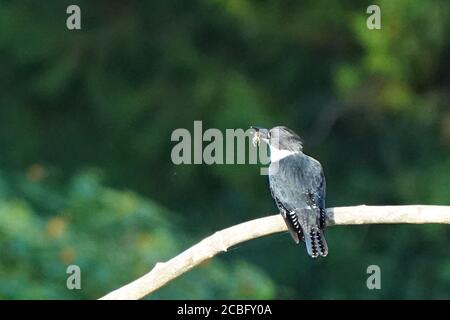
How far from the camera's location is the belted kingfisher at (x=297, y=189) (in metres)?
3.74

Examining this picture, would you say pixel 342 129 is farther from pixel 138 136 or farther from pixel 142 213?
pixel 142 213

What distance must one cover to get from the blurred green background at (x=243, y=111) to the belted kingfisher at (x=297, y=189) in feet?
9.13

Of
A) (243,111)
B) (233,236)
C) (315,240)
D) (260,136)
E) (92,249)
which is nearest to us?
(233,236)

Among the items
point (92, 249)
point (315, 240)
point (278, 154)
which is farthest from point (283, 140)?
point (92, 249)

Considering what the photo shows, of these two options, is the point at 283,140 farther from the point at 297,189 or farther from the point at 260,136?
the point at 297,189

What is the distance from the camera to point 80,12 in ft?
24.7

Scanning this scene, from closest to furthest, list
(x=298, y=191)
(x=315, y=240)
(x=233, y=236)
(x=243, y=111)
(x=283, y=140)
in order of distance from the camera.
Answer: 1. (x=233, y=236)
2. (x=315, y=240)
3. (x=298, y=191)
4. (x=283, y=140)
5. (x=243, y=111)

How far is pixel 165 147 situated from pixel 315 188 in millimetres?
3726

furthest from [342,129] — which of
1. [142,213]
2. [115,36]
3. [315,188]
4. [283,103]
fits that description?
[315,188]

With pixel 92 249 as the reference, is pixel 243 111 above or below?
above

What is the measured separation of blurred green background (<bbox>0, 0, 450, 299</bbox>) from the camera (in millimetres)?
7168

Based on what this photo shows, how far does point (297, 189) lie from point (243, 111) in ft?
10.7

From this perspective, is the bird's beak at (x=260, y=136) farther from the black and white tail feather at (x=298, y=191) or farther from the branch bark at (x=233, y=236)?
the branch bark at (x=233, y=236)

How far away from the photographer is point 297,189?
3.89m
